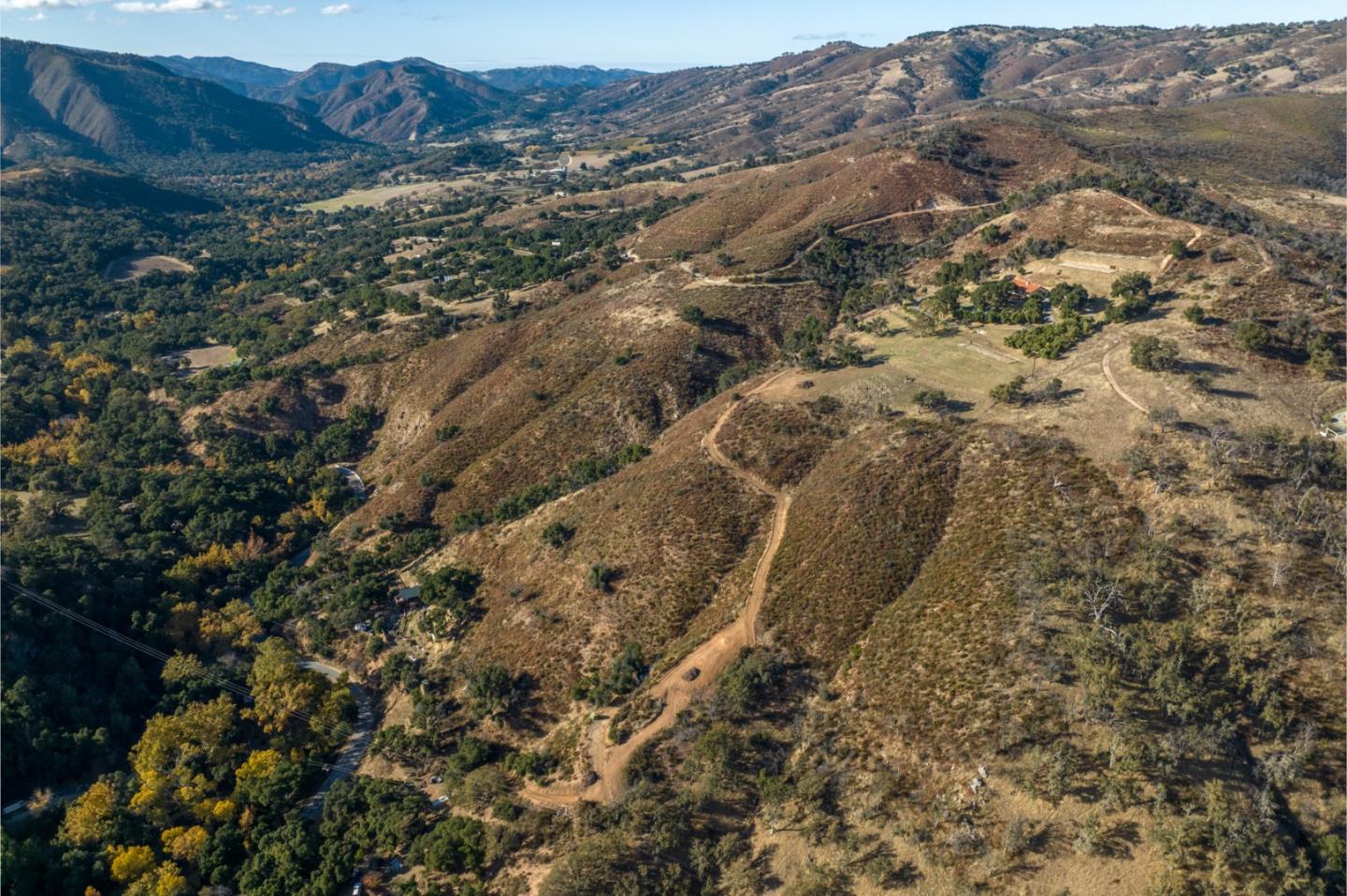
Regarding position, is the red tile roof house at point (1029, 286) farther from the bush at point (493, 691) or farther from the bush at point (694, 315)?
the bush at point (493, 691)

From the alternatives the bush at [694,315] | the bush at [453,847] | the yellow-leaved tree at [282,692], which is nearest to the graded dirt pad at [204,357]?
the yellow-leaved tree at [282,692]

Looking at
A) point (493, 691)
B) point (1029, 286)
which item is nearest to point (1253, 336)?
point (1029, 286)

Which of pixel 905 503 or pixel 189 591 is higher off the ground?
pixel 905 503

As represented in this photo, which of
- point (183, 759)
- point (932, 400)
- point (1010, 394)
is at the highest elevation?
point (1010, 394)

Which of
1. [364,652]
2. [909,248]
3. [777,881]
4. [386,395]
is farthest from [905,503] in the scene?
[386,395]

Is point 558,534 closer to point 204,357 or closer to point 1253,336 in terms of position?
point 1253,336

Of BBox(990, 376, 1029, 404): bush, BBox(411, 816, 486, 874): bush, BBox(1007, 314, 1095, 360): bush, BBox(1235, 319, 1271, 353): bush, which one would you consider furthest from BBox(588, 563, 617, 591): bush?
BBox(1235, 319, 1271, 353): bush

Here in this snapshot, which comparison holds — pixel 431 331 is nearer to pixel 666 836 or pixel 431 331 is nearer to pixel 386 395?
pixel 386 395
